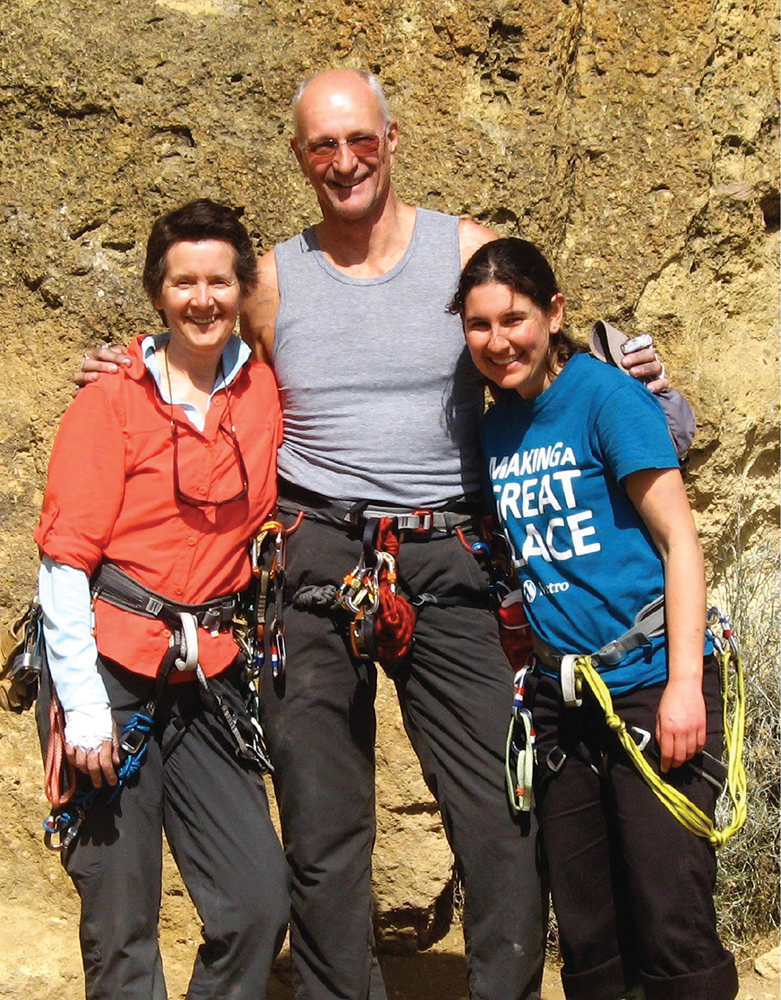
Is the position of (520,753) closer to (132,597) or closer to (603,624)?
(603,624)

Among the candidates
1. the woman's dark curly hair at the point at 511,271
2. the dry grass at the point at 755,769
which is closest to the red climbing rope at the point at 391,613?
the woman's dark curly hair at the point at 511,271

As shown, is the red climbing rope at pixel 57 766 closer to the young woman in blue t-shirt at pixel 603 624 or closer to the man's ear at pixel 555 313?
the young woman in blue t-shirt at pixel 603 624

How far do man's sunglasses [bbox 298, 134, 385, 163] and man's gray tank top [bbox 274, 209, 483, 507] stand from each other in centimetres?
26

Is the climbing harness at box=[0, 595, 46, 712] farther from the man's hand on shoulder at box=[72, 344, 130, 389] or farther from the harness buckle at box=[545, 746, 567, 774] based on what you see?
the harness buckle at box=[545, 746, 567, 774]

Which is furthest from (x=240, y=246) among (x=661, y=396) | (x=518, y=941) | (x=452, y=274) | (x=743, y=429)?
(x=743, y=429)

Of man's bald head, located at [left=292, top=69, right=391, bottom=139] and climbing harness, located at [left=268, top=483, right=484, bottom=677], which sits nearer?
climbing harness, located at [left=268, top=483, right=484, bottom=677]

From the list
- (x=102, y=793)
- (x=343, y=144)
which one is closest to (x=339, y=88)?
(x=343, y=144)

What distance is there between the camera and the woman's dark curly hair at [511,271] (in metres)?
2.93

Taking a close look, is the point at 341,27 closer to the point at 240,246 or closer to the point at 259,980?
the point at 240,246

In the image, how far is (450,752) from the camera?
10.3 feet

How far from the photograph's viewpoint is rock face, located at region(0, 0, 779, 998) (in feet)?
13.6

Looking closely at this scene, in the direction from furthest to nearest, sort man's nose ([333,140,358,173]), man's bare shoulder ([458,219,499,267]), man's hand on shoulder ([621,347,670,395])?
man's bare shoulder ([458,219,499,267]) → man's nose ([333,140,358,173]) → man's hand on shoulder ([621,347,670,395])

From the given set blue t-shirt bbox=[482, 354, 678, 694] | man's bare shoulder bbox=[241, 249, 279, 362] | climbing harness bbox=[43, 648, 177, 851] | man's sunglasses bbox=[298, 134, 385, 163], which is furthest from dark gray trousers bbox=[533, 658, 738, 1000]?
man's sunglasses bbox=[298, 134, 385, 163]

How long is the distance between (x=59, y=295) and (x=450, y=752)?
2.17m
